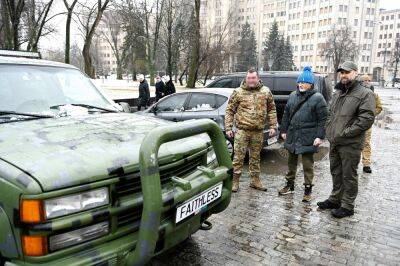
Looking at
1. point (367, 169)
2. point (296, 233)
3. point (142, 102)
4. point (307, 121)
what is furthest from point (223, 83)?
point (296, 233)

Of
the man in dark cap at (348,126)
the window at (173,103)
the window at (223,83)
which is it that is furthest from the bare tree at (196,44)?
the man in dark cap at (348,126)

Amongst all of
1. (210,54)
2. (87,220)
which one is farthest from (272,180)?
(210,54)

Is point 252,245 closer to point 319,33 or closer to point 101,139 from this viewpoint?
point 101,139

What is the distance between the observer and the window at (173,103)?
8.53 m

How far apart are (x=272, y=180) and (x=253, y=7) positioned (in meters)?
123

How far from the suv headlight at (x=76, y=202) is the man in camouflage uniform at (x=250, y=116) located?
3.62 m

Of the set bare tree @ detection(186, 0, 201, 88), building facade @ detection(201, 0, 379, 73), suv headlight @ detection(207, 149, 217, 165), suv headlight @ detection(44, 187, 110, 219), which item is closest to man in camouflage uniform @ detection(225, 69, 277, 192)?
suv headlight @ detection(207, 149, 217, 165)

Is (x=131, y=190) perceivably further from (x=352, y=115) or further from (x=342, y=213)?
(x=342, y=213)

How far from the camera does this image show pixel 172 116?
27.5 ft

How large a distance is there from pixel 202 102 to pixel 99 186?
19.4 feet

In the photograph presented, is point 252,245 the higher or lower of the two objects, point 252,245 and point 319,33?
the lower

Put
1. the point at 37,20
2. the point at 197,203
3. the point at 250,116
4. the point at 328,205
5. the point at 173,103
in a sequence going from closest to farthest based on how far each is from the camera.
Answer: the point at 197,203 < the point at 328,205 < the point at 250,116 < the point at 173,103 < the point at 37,20

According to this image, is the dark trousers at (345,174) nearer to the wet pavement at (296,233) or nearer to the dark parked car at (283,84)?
the wet pavement at (296,233)

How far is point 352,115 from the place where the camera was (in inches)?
186
